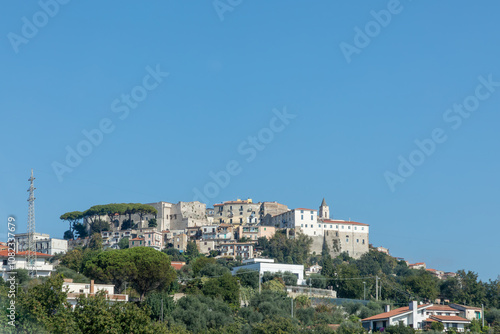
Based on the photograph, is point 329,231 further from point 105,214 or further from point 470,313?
point 470,313

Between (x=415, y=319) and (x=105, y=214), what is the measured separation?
2881 inches

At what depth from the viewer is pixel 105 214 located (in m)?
116

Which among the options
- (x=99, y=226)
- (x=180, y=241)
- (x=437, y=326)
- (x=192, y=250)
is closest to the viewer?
(x=437, y=326)

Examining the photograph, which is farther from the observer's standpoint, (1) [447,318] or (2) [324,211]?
(2) [324,211]

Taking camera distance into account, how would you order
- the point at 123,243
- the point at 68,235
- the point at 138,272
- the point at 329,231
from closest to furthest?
the point at 138,272, the point at 123,243, the point at 329,231, the point at 68,235

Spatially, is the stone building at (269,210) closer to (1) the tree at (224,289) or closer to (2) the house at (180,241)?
(2) the house at (180,241)

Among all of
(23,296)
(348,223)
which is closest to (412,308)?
(23,296)

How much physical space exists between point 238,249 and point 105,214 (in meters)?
24.8

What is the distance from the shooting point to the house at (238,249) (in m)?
104

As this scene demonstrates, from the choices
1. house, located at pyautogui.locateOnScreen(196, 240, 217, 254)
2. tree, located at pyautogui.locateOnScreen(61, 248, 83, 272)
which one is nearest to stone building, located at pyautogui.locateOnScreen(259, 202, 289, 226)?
house, located at pyautogui.locateOnScreen(196, 240, 217, 254)

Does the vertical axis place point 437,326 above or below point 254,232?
below

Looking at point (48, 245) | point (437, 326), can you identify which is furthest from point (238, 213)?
point (437, 326)

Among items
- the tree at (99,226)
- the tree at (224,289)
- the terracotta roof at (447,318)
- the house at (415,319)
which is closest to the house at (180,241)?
the tree at (99,226)

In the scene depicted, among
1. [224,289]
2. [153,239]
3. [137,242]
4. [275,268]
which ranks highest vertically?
[153,239]
